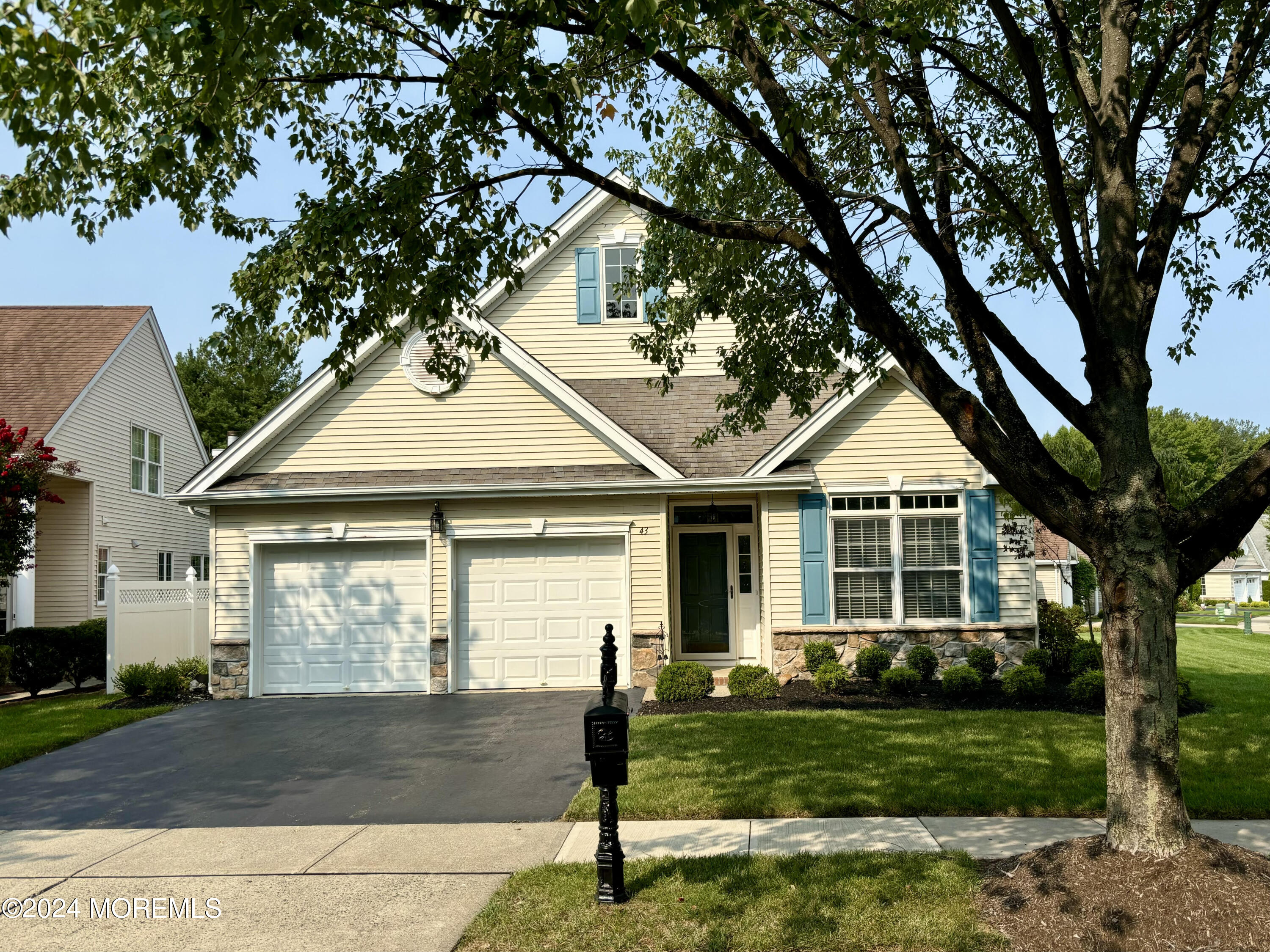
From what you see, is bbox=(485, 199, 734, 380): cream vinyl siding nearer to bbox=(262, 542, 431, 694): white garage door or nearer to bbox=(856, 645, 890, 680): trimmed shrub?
bbox=(262, 542, 431, 694): white garage door

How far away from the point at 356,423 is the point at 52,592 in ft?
33.3

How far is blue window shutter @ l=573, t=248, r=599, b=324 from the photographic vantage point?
58.5 ft

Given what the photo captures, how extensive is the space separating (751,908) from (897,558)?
9.66 m

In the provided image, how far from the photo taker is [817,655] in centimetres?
1420

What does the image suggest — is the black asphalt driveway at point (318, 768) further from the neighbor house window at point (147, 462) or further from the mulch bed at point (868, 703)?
the neighbor house window at point (147, 462)

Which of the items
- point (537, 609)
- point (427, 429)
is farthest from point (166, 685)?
point (537, 609)

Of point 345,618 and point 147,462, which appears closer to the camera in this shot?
point 345,618

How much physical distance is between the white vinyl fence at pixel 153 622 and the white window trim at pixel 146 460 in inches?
233

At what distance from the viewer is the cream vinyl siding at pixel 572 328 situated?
58.5 ft

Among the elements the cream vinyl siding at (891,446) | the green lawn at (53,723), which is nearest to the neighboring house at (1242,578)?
the cream vinyl siding at (891,446)

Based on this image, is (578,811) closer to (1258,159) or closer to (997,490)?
(1258,159)

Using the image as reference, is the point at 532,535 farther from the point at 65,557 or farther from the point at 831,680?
the point at 65,557

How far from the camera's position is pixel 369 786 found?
919 centimetres

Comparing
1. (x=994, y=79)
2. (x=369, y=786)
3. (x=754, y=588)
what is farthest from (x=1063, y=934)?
(x=754, y=588)
